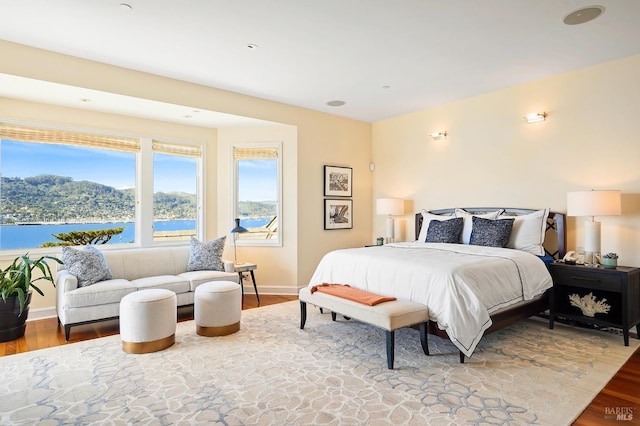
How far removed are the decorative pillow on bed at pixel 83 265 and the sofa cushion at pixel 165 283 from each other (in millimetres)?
376

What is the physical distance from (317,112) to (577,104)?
3.51 meters

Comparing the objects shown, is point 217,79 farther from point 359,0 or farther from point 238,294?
point 238,294

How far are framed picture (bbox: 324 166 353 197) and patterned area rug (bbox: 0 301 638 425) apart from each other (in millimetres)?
2855

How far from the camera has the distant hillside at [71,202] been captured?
4.30 metres

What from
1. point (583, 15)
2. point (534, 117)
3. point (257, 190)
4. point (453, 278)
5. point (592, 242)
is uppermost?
point (583, 15)

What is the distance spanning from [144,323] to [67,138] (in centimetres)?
288

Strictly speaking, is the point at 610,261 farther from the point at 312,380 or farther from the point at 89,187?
the point at 89,187

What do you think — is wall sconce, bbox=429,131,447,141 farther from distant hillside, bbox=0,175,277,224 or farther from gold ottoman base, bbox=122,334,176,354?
gold ottoman base, bbox=122,334,176,354

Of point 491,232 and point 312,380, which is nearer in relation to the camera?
point 312,380

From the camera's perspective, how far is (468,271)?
3.09m

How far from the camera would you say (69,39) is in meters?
3.35

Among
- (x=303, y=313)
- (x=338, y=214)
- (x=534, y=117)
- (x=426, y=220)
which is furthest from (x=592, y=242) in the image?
(x=338, y=214)

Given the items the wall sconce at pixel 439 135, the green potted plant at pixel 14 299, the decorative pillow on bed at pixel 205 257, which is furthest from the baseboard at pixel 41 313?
the wall sconce at pixel 439 135

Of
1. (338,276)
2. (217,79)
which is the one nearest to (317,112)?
(217,79)
